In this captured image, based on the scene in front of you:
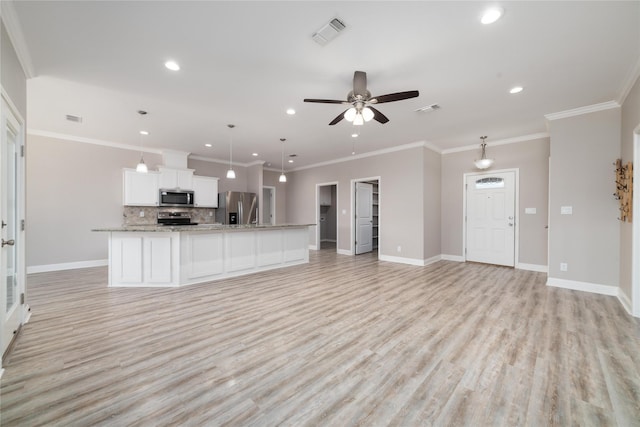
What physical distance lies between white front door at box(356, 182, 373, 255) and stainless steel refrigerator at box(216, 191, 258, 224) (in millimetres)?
3041

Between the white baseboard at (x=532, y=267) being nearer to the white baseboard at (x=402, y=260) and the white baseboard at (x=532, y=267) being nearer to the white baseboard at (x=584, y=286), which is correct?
the white baseboard at (x=584, y=286)

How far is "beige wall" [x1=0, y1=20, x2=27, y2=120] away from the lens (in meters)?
2.10

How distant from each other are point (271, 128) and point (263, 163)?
316cm

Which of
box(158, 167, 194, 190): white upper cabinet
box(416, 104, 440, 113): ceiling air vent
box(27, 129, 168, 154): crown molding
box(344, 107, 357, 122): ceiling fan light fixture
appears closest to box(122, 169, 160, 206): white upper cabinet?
box(158, 167, 194, 190): white upper cabinet

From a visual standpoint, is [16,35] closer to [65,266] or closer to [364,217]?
[65,266]

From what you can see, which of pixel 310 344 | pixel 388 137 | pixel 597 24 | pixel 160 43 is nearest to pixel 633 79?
pixel 597 24

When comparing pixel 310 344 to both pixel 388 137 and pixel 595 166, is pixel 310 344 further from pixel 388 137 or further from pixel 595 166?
pixel 595 166

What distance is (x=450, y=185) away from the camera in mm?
6352

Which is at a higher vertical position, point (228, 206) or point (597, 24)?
point (597, 24)

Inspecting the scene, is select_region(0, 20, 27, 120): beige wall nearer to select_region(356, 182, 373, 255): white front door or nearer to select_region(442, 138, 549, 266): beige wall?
select_region(356, 182, 373, 255): white front door

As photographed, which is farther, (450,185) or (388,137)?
(450,185)

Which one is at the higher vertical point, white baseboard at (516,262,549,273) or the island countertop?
the island countertop

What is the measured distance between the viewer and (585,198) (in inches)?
153

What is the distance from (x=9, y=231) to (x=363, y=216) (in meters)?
6.70
